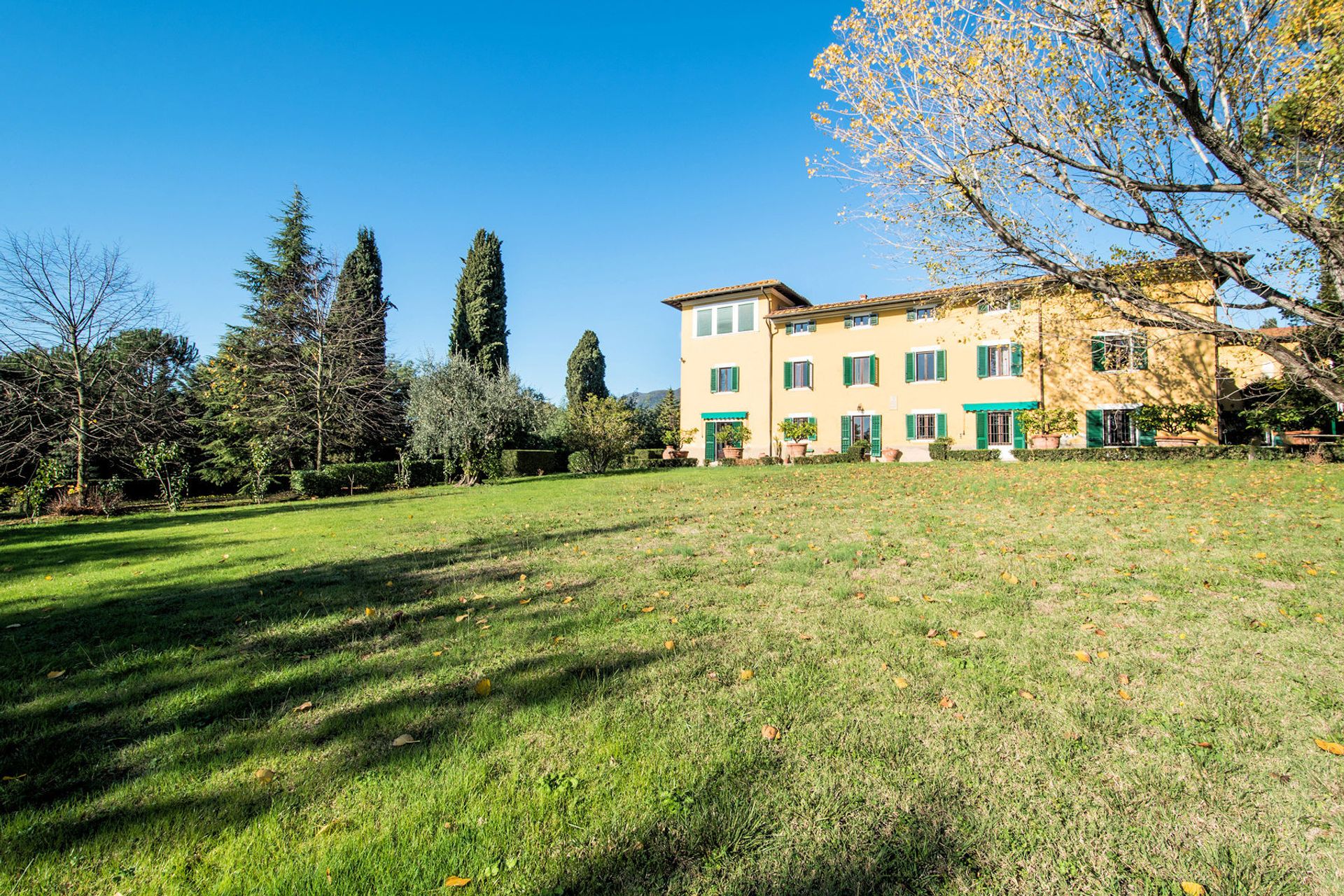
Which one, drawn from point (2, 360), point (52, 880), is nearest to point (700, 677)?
point (52, 880)

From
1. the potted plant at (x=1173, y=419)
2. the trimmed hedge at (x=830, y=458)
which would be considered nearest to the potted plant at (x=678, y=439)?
the trimmed hedge at (x=830, y=458)

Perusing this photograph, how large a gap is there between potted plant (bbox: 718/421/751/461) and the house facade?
1.35 ft

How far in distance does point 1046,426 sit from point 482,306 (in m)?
25.5

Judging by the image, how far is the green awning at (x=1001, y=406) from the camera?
21.1 metres

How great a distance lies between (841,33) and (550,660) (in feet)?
30.4

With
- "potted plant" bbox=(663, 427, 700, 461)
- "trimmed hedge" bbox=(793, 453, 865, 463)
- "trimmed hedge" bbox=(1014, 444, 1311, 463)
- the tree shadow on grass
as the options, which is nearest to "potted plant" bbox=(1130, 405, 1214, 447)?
"trimmed hedge" bbox=(1014, 444, 1311, 463)

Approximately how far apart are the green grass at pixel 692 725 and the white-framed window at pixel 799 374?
19.9 meters

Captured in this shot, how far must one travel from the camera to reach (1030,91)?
7.75 metres

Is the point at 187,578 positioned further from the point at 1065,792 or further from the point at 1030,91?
the point at 1030,91

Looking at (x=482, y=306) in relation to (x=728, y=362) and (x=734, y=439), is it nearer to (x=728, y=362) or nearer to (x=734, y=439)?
(x=728, y=362)

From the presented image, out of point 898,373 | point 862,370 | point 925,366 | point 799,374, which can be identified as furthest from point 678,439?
point 925,366

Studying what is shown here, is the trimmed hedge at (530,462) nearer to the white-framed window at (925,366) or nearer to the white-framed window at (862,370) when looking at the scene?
the white-framed window at (862,370)

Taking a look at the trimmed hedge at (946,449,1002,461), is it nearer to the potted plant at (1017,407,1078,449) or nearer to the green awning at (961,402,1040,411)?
the potted plant at (1017,407,1078,449)

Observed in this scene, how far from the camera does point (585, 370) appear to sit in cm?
4325
